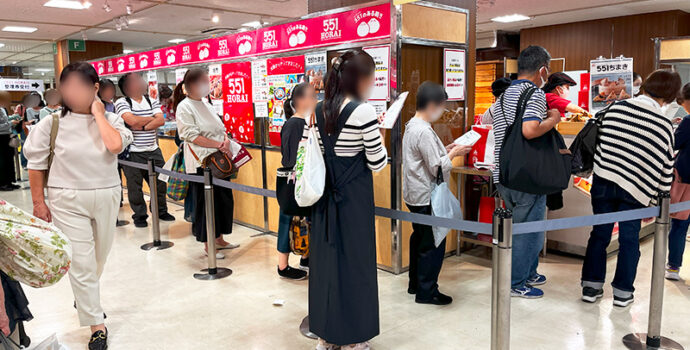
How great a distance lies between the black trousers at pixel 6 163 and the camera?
8266 mm

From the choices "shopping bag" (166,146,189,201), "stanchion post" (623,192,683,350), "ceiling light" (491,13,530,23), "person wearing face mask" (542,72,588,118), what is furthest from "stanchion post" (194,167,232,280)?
"ceiling light" (491,13,530,23)

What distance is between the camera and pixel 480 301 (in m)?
3.63

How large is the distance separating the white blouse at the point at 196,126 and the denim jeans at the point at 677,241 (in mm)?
3738

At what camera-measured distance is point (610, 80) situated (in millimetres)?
5875

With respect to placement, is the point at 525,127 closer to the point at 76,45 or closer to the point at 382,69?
the point at 382,69

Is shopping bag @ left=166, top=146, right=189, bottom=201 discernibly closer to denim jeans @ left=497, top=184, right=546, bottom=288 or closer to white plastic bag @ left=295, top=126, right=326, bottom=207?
white plastic bag @ left=295, top=126, right=326, bottom=207

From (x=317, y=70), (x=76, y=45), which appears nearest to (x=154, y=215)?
(x=317, y=70)

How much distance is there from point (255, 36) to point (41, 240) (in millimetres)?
3931

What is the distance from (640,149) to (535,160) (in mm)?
643

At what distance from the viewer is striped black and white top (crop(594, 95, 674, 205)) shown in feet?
10.5

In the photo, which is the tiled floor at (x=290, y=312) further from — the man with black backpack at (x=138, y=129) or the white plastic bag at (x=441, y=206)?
the man with black backpack at (x=138, y=129)

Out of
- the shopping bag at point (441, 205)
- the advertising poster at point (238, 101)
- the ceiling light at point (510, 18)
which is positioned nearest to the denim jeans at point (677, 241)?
the shopping bag at point (441, 205)

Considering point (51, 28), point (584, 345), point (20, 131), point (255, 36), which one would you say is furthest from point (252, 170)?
point (51, 28)

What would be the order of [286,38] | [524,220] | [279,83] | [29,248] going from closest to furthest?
1. [29,248]
2. [524,220]
3. [286,38]
4. [279,83]
